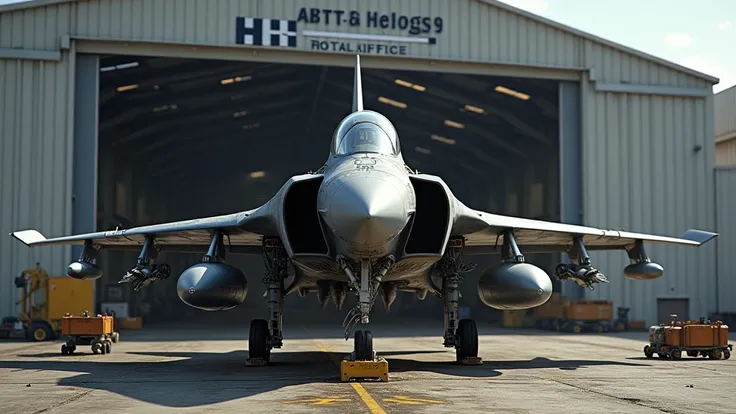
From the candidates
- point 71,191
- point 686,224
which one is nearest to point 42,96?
point 71,191

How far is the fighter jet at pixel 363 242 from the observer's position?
1040 cm

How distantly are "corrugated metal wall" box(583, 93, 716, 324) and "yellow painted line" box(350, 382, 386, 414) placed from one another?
18.9 m

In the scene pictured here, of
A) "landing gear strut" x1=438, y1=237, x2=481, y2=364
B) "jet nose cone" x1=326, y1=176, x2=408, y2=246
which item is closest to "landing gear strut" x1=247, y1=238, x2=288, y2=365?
"landing gear strut" x1=438, y1=237, x2=481, y2=364

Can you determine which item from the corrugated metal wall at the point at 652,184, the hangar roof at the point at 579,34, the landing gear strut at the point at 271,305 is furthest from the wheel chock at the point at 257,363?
the corrugated metal wall at the point at 652,184

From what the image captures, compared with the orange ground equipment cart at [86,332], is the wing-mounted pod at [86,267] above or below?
above

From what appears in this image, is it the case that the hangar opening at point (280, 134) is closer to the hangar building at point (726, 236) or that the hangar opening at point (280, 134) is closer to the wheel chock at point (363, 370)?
the hangar building at point (726, 236)

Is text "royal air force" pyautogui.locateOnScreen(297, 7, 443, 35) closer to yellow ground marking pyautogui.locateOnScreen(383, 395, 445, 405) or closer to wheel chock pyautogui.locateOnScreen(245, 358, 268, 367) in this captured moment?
wheel chock pyautogui.locateOnScreen(245, 358, 268, 367)

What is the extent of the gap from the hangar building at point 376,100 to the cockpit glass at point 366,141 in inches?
525

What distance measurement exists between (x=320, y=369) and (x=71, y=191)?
46.1 ft

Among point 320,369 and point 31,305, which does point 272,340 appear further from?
point 31,305

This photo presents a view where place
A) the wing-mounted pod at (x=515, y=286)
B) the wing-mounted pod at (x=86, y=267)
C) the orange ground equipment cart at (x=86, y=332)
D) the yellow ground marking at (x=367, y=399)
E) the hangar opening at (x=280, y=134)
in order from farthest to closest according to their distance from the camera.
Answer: the hangar opening at (x=280, y=134) < the orange ground equipment cart at (x=86, y=332) < the wing-mounted pod at (x=86, y=267) < the wing-mounted pod at (x=515, y=286) < the yellow ground marking at (x=367, y=399)

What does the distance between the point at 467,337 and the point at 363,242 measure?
14.6 feet

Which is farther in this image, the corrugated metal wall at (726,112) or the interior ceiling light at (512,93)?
the corrugated metal wall at (726,112)

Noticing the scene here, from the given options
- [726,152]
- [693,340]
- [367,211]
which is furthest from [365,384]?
[726,152]
